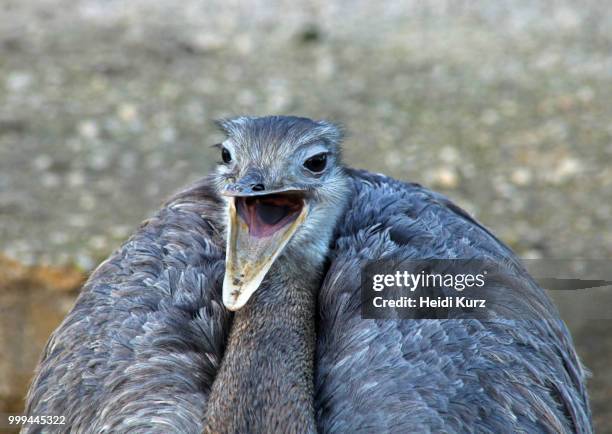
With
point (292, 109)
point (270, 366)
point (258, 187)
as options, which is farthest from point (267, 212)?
point (292, 109)

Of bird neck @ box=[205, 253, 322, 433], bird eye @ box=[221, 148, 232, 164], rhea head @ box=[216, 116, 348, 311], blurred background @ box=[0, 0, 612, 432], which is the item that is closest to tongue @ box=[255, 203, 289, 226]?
rhea head @ box=[216, 116, 348, 311]

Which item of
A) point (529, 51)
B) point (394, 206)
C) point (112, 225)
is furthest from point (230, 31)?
point (394, 206)

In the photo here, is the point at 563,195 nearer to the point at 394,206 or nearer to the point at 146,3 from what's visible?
the point at 394,206

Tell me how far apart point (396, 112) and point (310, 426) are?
559cm

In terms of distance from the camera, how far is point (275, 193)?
3.52 m

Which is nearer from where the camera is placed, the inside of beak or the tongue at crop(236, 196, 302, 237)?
the inside of beak

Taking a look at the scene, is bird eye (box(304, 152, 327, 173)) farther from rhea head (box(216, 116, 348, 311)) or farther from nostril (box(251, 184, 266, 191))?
nostril (box(251, 184, 266, 191))

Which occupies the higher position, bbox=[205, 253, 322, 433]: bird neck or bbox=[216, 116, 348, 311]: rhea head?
bbox=[216, 116, 348, 311]: rhea head

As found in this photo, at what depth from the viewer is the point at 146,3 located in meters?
10.6

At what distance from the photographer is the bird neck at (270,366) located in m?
3.26

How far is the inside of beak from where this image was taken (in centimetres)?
321

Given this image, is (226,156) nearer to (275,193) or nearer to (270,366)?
(275,193)

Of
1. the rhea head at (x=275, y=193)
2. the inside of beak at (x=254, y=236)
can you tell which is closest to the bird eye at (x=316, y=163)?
the rhea head at (x=275, y=193)

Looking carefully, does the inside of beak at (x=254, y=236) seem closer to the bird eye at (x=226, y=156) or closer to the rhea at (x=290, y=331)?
the rhea at (x=290, y=331)
